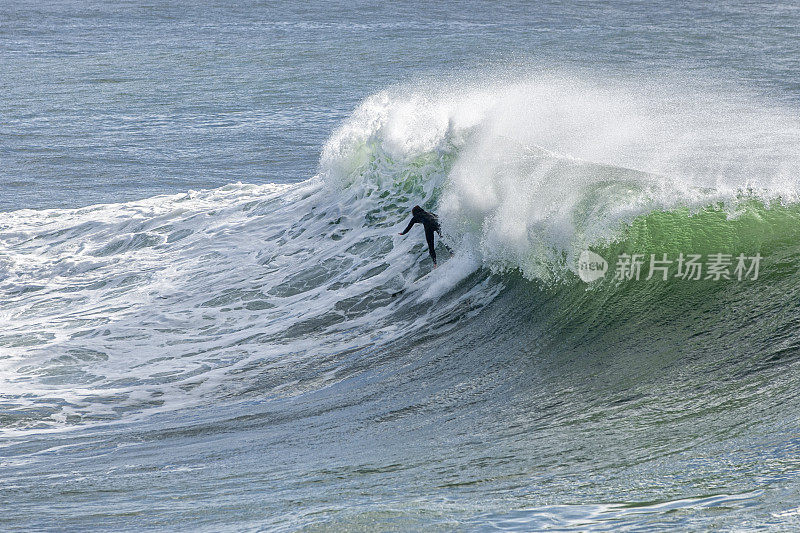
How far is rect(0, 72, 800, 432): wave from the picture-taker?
10.6m

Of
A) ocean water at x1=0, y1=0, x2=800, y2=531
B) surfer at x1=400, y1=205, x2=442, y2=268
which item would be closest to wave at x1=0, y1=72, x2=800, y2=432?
ocean water at x1=0, y1=0, x2=800, y2=531

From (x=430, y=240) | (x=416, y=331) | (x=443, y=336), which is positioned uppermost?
(x=430, y=240)

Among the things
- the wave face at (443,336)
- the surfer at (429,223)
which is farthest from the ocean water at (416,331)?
the surfer at (429,223)

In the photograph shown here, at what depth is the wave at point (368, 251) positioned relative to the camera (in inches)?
416

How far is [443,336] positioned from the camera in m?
10.9

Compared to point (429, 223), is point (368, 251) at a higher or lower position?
lower

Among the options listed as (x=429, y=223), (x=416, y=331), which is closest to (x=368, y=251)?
(x=429, y=223)

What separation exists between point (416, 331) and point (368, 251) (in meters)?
3.42

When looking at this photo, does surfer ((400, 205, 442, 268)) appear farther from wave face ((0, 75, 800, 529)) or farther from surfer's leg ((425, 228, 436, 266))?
wave face ((0, 75, 800, 529))

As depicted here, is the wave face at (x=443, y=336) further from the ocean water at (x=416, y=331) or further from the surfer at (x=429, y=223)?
the surfer at (x=429, y=223)

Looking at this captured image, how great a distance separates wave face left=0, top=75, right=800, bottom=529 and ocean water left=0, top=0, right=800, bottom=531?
0.04 meters

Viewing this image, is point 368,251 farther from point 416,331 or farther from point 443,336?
point 443,336

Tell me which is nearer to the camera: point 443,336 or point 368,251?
point 443,336

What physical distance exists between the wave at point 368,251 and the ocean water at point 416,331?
5 centimetres
